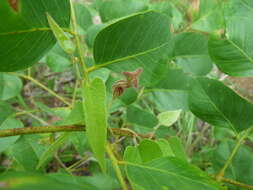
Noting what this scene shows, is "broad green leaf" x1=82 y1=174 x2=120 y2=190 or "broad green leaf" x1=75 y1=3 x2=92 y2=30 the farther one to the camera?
"broad green leaf" x1=75 y1=3 x2=92 y2=30

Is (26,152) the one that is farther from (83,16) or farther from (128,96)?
(83,16)

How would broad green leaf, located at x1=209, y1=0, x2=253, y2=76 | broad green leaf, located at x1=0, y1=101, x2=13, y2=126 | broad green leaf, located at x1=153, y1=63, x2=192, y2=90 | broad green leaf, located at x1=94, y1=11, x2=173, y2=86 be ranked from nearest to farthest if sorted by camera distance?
1. broad green leaf, located at x1=94, y1=11, x2=173, y2=86
2. broad green leaf, located at x1=209, y1=0, x2=253, y2=76
3. broad green leaf, located at x1=0, y1=101, x2=13, y2=126
4. broad green leaf, located at x1=153, y1=63, x2=192, y2=90

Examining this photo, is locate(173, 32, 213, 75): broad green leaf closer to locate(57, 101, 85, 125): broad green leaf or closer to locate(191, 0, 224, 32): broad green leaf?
locate(191, 0, 224, 32): broad green leaf

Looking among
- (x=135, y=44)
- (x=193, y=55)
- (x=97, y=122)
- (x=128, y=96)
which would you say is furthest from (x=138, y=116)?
(x=97, y=122)

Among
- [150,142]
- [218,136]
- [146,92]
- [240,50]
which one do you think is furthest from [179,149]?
[218,136]

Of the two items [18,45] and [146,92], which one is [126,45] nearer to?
[18,45]

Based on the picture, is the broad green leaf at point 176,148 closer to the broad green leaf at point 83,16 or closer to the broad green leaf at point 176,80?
the broad green leaf at point 176,80

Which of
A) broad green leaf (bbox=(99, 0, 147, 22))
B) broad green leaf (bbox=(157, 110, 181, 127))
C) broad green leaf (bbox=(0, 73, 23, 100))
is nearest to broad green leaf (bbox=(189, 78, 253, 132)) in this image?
broad green leaf (bbox=(157, 110, 181, 127))

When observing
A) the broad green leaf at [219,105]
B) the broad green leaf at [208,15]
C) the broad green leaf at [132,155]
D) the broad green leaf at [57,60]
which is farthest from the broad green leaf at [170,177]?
the broad green leaf at [208,15]
